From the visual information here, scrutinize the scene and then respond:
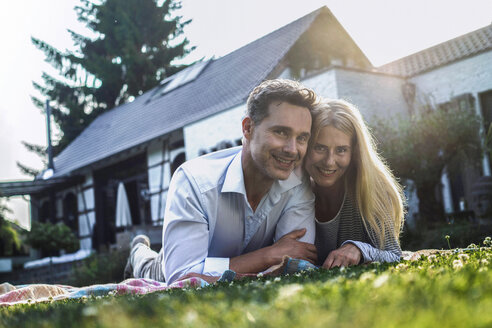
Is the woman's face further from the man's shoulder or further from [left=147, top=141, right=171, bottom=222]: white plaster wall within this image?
[left=147, top=141, right=171, bottom=222]: white plaster wall

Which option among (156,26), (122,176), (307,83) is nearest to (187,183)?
(307,83)

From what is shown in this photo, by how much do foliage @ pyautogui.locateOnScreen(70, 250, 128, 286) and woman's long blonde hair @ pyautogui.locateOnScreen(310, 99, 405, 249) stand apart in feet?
23.7

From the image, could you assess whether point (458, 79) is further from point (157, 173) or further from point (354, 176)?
point (354, 176)

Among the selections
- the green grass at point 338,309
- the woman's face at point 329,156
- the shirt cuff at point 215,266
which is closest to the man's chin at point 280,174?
the woman's face at point 329,156

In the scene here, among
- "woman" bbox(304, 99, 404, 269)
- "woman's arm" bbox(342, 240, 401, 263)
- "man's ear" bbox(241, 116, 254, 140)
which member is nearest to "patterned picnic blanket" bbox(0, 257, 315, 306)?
"woman's arm" bbox(342, 240, 401, 263)

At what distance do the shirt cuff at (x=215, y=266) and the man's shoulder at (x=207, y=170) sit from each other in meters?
0.49

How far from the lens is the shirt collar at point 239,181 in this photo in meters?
3.53

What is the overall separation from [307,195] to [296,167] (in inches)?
8.5

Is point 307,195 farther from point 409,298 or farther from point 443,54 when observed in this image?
point 443,54

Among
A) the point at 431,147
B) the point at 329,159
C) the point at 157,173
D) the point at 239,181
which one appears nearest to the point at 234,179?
the point at 239,181

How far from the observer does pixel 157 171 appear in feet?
53.3

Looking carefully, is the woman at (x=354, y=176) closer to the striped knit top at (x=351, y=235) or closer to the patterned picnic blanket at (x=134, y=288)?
the striped knit top at (x=351, y=235)

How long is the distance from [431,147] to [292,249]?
298 inches

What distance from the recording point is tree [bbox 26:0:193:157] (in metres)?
27.9
